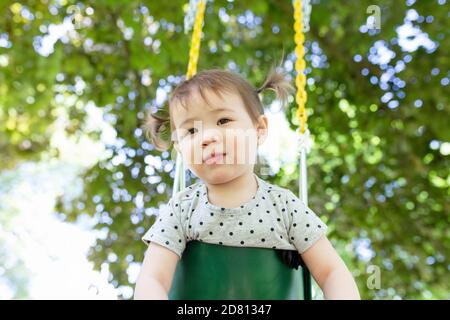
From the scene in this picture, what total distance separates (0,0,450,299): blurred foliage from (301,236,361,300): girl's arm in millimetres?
1460

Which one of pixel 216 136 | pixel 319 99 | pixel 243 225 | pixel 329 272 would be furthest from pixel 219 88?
pixel 319 99

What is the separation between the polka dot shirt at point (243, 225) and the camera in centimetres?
94

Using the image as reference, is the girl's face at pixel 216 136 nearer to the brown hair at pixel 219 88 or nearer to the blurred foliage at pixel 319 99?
the brown hair at pixel 219 88

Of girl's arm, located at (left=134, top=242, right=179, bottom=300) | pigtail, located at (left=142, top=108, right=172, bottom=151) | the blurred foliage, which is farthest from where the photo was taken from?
the blurred foliage

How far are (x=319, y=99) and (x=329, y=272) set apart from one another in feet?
6.39

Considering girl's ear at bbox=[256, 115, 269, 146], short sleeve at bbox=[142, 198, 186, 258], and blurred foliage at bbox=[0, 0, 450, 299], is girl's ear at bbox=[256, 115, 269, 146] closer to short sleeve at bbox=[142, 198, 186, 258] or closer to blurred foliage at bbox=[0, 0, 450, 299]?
short sleeve at bbox=[142, 198, 186, 258]

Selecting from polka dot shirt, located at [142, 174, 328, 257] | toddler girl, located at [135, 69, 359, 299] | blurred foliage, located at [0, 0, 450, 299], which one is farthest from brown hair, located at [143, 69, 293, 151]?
blurred foliage, located at [0, 0, 450, 299]

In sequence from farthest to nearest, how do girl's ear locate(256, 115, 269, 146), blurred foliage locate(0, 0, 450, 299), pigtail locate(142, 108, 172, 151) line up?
1. blurred foliage locate(0, 0, 450, 299)
2. pigtail locate(142, 108, 172, 151)
3. girl's ear locate(256, 115, 269, 146)

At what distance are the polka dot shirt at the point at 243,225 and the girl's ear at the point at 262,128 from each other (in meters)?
0.10

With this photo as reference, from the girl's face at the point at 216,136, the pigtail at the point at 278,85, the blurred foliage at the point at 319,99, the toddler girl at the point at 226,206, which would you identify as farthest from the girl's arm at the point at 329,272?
the blurred foliage at the point at 319,99

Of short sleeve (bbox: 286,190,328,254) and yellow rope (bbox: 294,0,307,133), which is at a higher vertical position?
yellow rope (bbox: 294,0,307,133)

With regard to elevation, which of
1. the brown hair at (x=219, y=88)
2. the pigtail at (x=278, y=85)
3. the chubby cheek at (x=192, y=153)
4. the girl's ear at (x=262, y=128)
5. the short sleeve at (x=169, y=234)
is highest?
the pigtail at (x=278, y=85)

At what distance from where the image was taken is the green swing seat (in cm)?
91
